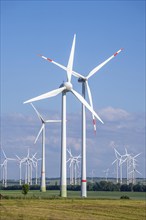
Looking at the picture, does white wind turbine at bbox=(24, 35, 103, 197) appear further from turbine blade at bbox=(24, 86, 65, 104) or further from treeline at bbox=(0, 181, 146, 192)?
treeline at bbox=(0, 181, 146, 192)

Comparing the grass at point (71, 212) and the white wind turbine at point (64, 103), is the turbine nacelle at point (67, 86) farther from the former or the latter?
the grass at point (71, 212)

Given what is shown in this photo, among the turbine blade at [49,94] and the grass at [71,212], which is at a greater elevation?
the turbine blade at [49,94]

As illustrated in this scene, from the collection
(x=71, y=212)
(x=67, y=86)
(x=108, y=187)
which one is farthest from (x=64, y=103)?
(x=108, y=187)

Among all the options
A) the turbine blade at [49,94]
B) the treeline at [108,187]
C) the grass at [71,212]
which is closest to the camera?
the grass at [71,212]

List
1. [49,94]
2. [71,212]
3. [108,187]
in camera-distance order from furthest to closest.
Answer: [108,187] → [49,94] → [71,212]

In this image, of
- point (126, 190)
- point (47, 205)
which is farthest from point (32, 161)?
point (47, 205)

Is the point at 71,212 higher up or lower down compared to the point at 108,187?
higher up

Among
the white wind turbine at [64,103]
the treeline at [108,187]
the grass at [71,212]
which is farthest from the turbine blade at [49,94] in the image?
the treeline at [108,187]

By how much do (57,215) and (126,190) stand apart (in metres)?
107

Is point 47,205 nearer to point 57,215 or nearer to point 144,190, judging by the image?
point 57,215

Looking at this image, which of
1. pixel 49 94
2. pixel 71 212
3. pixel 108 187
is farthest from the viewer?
pixel 108 187

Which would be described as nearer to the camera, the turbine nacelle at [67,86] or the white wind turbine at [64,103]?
the white wind turbine at [64,103]

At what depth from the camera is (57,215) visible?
47.5 m

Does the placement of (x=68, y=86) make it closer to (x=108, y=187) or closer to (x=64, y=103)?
(x=64, y=103)
